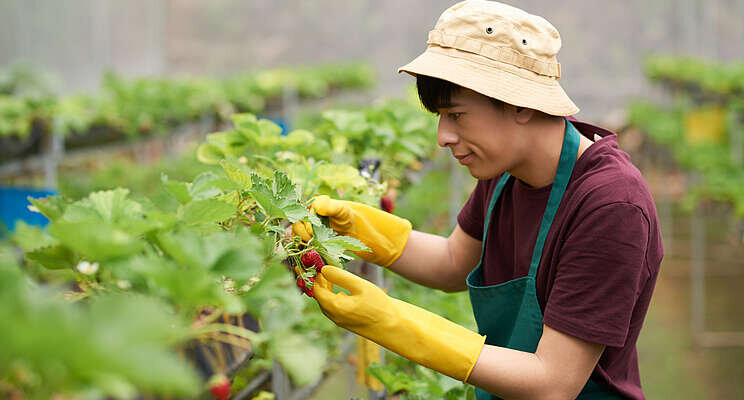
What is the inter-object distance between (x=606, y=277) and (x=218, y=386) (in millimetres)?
674

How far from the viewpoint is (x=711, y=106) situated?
4594mm

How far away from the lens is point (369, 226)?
1.41m

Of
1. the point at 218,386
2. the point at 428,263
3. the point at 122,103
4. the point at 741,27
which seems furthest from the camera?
the point at 741,27

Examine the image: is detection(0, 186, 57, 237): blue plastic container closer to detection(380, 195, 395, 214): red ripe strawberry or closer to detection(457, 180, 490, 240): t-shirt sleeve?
detection(380, 195, 395, 214): red ripe strawberry

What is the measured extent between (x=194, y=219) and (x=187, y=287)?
25cm

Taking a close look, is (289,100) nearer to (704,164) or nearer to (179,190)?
(704,164)

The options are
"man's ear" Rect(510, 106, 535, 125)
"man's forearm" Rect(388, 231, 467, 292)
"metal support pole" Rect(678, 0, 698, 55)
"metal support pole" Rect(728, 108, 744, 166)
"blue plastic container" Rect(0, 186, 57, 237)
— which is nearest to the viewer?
"man's ear" Rect(510, 106, 535, 125)

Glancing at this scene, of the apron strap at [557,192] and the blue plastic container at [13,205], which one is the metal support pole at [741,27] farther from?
the blue plastic container at [13,205]

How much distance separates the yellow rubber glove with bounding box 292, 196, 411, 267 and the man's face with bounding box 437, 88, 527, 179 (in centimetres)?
23

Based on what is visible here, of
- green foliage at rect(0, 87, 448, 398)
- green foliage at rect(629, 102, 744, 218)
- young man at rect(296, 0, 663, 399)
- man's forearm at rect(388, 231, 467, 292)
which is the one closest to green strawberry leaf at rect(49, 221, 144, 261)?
green foliage at rect(0, 87, 448, 398)

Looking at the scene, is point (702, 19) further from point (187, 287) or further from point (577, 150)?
point (187, 287)

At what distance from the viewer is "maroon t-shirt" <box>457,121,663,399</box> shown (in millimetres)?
1134

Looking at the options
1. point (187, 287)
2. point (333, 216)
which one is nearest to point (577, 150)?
point (333, 216)

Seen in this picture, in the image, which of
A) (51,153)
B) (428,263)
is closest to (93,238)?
(428,263)
